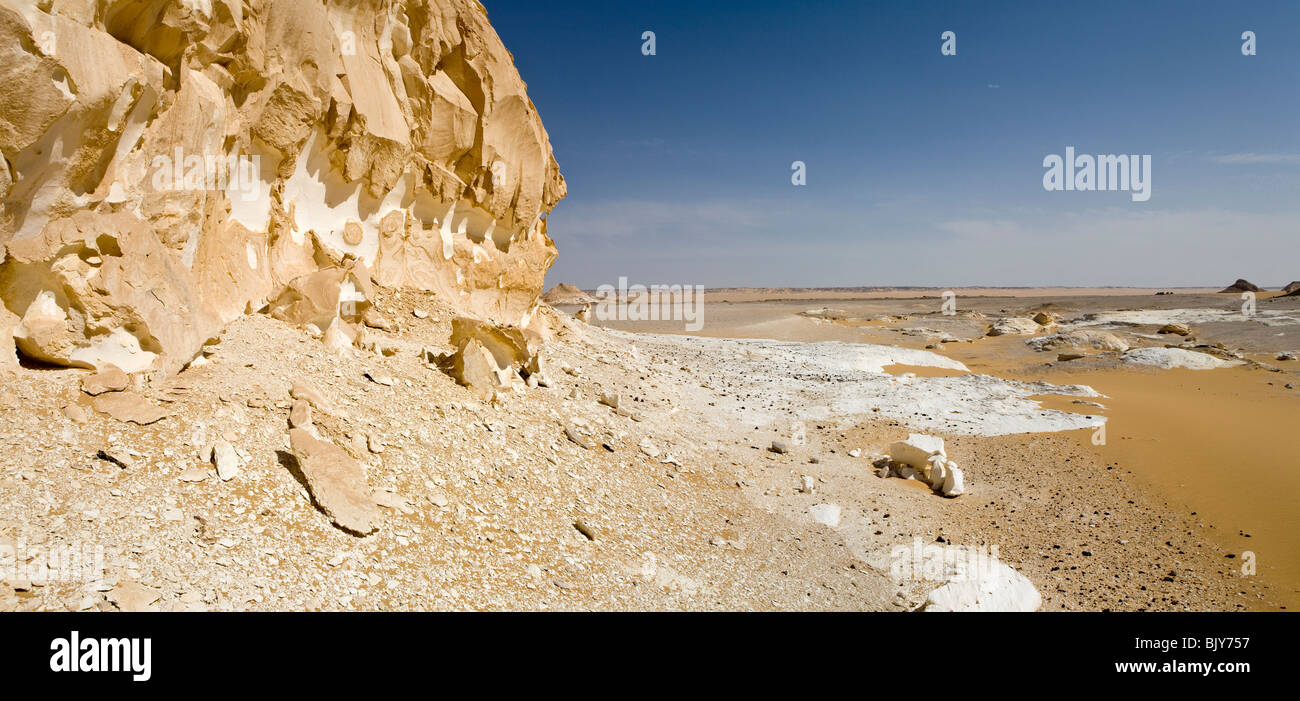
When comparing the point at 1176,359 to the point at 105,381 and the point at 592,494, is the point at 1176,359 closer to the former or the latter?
the point at 592,494

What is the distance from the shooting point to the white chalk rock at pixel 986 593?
5.75 metres

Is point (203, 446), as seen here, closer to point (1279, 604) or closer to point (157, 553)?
point (157, 553)

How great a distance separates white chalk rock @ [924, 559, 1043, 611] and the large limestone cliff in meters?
7.15

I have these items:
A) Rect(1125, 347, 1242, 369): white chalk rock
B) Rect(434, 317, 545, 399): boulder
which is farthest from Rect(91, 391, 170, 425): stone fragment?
Rect(1125, 347, 1242, 369): white chalk rock

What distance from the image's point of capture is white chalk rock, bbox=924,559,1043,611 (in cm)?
575

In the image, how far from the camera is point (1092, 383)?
55.5 feet

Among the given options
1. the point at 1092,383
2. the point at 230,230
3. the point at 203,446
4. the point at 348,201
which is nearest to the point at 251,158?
the point at 230,230

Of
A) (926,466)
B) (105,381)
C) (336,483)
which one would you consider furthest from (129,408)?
(926,466)

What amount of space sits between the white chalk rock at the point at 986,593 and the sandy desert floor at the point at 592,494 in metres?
0.24

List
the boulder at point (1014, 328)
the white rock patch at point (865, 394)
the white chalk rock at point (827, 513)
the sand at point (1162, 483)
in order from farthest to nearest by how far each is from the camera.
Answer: the boulder at point (1014, 328) → the white rock patch at point (865, 394) → the white chalk rock at point (827, 513) → the sand at point (1162, 483)

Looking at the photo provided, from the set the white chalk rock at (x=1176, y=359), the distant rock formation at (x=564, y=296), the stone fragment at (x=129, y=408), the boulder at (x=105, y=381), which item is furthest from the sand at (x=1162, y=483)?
the distant rock formation at (x=564, y=296)

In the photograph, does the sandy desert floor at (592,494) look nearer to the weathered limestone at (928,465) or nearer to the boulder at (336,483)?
the boulder at (336,483)
